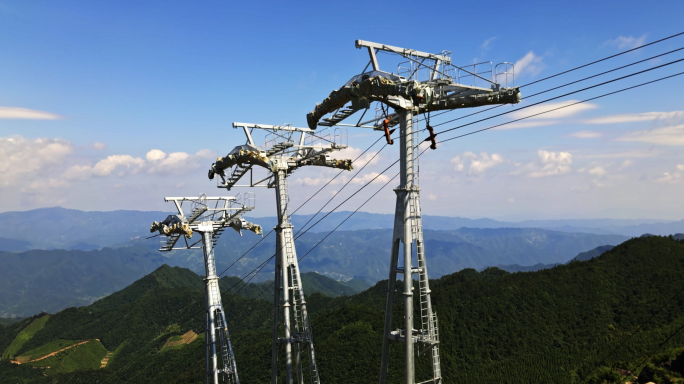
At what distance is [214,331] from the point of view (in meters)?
27.7

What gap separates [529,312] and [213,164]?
192ft

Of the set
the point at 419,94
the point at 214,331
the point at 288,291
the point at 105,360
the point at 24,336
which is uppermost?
the point at 419,94

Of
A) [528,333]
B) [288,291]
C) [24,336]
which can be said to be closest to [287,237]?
[288,291]

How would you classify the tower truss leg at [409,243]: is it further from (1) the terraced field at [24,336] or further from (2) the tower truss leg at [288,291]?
(1) the terraced field at [24,336]

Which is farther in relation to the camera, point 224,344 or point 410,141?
point 224,344

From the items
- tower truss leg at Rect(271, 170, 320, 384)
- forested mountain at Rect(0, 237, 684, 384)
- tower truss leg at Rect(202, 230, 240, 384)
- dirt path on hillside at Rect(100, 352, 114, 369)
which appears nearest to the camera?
tower truss leg at Rect(271, 170, 320, 384)

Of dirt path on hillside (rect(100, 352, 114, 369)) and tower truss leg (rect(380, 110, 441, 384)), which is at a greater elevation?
tower truss leg (rect(380, 110, 441, 384))

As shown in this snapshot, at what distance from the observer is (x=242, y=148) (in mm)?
21953

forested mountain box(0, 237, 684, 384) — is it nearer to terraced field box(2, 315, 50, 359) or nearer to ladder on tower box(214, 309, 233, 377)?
ladder on tower box(214, 309, 233, 377)

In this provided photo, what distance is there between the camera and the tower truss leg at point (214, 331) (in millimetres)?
27281

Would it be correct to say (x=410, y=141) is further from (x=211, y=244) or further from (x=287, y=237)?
(x=211, y=244)

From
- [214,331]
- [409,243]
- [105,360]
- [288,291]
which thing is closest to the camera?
[409,243]

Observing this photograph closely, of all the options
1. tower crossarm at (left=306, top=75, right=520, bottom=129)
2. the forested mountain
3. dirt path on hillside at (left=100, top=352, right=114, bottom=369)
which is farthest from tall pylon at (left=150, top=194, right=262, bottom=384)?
dirt path on hillside at (left=100, top=352, right=114, bottom=369)

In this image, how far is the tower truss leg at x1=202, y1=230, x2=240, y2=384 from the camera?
89.5ft
